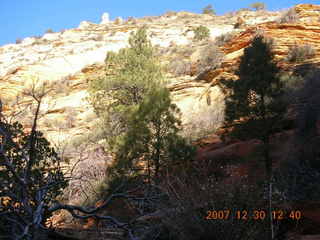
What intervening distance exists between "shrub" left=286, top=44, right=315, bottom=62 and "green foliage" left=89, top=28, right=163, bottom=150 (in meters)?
8.44

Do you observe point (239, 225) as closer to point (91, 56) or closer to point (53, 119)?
point (53, 119)

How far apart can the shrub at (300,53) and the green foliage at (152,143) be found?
35.1 ft

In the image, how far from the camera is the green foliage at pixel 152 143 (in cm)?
1077

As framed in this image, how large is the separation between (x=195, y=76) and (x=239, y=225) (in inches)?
790

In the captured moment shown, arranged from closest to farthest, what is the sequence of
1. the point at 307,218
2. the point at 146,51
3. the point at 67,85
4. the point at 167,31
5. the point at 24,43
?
1. the point at 307,218
2. the point at 146,51
3. the point at 67,85
4. the point at 167,31
5. the point at 24,43

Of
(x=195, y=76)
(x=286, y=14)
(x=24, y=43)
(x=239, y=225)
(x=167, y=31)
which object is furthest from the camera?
(x=24, y=43)

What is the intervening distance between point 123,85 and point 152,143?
4.90 m

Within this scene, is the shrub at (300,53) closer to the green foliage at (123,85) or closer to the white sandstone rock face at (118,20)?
the green foliage at (123,85)

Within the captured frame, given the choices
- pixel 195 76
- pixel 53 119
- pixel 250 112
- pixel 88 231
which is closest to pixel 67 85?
pixel 53 119

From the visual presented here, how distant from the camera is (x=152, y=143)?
1099cm

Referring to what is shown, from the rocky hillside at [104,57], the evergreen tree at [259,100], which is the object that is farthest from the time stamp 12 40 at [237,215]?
the evergreen tree at [259,100]

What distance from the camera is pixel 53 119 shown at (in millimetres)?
26359

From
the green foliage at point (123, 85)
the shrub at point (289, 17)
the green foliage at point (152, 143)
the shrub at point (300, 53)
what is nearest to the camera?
the green foliage at point (152, 143)

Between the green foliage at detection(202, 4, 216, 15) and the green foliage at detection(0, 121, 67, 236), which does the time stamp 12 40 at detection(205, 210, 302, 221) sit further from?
the green foliage at detection(202, 4, 216, 15)
